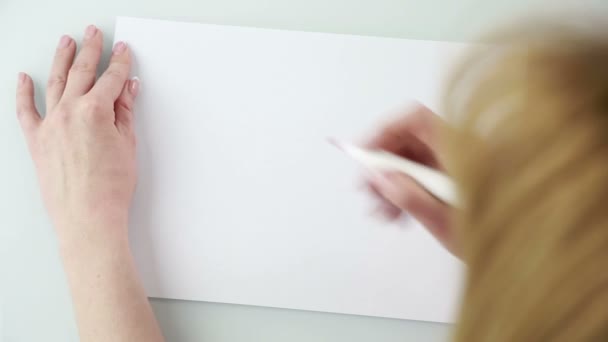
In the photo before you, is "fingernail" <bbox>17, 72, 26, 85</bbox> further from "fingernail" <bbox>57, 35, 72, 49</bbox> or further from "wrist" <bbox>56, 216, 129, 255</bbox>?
"wrist" <bbox>56, 216, 129, 255</bbox>

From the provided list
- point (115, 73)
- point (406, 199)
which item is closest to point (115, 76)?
point (115, 73)

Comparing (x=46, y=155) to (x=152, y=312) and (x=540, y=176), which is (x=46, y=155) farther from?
(x=540, y=176)

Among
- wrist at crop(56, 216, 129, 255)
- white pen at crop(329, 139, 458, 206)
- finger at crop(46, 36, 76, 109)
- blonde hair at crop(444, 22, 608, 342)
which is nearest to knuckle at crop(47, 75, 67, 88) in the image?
finger at crop(46, 36, 76, 109)

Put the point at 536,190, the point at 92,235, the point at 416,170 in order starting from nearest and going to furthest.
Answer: the point at 536,190
the point at 416,170
the point at 92,235

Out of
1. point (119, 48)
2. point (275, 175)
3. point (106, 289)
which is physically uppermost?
point (119, 48)

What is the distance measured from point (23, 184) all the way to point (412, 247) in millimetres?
402

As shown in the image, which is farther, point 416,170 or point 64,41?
point 64,41

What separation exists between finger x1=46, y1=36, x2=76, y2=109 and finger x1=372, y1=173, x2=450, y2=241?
343 mm

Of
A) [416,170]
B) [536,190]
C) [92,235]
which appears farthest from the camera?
[92,235]

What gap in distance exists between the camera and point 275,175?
1.69ft

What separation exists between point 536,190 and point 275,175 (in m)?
0.33

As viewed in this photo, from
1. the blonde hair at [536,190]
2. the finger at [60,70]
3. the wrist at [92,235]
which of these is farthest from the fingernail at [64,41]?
the blonde hair at [536,190]

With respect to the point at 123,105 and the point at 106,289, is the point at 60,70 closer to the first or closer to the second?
the point at 123,105

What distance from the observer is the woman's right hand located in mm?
383
